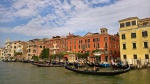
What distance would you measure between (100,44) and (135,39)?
35.4ft

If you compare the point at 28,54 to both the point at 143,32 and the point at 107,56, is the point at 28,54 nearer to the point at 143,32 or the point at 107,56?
the point at 107,56

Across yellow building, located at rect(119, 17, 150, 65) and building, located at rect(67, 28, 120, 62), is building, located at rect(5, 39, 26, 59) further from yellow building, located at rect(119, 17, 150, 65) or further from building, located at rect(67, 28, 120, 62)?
yellow building, located at rect(119, 17, 150, 65)

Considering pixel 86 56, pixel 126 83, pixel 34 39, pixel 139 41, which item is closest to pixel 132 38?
pixel 139 41

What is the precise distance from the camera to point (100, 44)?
131 ft

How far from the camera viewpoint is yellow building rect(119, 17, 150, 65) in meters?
28.7

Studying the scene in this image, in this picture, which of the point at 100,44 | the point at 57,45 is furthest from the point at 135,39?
the point at 57,45

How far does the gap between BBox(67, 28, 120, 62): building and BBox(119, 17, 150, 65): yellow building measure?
23.1 ft

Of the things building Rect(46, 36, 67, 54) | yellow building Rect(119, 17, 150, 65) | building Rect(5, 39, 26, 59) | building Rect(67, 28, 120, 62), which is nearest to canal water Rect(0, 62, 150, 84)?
yellow building Rect(119, 17, 150, 65)

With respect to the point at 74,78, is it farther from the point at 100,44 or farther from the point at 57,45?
the point at 57,45

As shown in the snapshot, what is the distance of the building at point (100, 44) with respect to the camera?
38.6 meters

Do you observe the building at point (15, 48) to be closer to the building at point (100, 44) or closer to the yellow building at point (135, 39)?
the building at point (100, 44)

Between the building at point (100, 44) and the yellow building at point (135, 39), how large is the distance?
706 centimetres

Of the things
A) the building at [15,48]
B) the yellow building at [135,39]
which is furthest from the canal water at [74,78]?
the building at [15,48]

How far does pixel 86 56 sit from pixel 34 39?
127 ft
